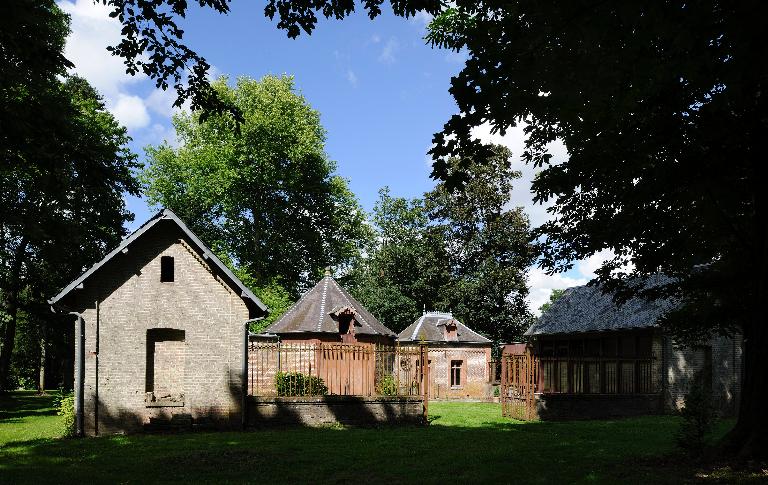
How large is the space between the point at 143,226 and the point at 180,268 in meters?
1.58

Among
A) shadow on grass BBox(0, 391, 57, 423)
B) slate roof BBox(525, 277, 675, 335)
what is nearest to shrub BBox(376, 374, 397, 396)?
slate roof BBox(525, 277, 675, 335)

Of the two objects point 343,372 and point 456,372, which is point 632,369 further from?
point 456,372

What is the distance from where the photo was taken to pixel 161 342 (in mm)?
19656

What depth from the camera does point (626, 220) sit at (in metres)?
11.8

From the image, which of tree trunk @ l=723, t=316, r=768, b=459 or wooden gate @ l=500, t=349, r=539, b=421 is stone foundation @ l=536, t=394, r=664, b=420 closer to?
wooden gate @ l=500, t=349, r=539, b=421

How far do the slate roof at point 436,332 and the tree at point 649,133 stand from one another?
2589cm

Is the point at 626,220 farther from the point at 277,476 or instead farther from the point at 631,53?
the point at 277,476

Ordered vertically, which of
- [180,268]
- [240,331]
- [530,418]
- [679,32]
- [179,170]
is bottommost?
[530,418]

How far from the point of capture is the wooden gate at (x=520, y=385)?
23.8m

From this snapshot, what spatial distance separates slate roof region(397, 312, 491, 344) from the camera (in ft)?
129

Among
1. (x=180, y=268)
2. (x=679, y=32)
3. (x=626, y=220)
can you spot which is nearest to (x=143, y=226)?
(x=180, y=268)

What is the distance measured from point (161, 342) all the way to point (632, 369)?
18.1 m

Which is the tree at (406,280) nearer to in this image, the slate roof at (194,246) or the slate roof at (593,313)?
the slate roof at (593,313)

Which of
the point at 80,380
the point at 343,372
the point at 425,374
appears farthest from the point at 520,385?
the point at 80,380
